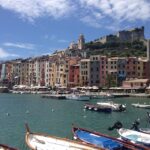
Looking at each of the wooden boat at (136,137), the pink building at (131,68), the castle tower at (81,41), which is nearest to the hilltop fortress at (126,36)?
the castle tower at (81,41)

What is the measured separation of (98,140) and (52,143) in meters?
3.08

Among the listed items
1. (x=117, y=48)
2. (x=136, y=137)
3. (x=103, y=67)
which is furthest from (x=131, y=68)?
(x=136, y=137)

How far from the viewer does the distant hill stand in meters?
153

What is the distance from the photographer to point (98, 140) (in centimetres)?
2680

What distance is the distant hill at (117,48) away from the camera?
15330 centimetres

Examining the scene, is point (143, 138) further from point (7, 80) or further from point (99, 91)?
point (7, 80)

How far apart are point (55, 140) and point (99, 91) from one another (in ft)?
296

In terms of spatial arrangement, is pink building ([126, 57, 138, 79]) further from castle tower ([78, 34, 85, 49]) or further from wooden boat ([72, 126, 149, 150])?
wooden boat ([72, 126, 149, 150])

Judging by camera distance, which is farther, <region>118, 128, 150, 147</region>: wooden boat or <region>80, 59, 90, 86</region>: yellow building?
<region>80, 59, 90, 86</region>: yellow building

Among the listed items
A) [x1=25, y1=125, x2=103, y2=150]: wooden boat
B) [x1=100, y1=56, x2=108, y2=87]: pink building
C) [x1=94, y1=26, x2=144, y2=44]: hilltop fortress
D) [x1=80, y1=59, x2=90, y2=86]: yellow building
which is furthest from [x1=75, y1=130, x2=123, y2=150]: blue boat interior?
[x1=94, y1=26, x2=144, y2=44]: hilltop fortress

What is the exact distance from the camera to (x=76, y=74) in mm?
129500

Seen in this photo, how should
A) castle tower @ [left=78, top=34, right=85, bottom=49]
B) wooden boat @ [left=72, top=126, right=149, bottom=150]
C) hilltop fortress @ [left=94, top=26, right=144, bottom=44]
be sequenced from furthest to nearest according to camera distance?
hilltop fortress @ [left=94, top=26, right=144, bottom=44]
castle tower @ [left=78, top=34, right=85, bottom=49]
wooden boat @ [left=72, top=126, right=149, bottom=150]

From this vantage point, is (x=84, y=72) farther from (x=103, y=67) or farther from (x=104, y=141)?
(x=104, y=141)

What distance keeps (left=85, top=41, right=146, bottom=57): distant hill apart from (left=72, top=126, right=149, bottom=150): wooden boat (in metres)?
121
